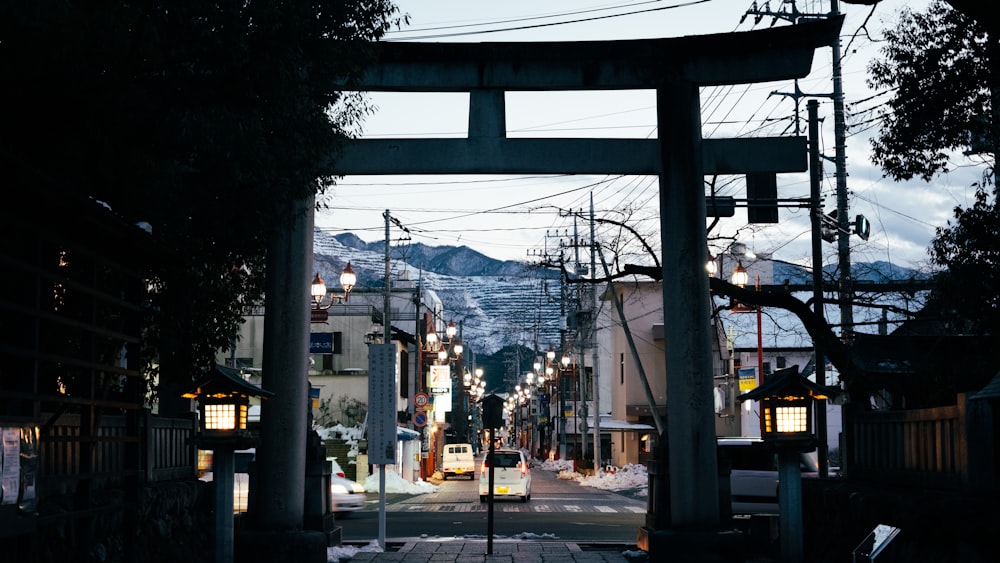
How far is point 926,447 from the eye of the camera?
11.7 meters

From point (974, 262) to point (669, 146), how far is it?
4.92 metres

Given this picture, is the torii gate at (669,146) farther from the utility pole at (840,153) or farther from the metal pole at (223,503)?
the utility pole at (840,153)

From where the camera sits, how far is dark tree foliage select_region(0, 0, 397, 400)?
10898 millimetres

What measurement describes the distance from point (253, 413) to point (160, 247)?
35.8 m

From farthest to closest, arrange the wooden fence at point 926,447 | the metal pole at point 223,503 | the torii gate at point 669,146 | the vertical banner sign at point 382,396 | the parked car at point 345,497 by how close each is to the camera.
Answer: the parked car at point 345,497, the vertical banner sign at point 382,396, the torii gate at point 669,146, the metal pole at point 223,503, the wooden fence at point 926,447

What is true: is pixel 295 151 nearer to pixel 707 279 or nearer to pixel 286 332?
pixel 286 332

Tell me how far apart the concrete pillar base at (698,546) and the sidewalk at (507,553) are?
747mm

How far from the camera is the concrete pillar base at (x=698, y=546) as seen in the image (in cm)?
1644

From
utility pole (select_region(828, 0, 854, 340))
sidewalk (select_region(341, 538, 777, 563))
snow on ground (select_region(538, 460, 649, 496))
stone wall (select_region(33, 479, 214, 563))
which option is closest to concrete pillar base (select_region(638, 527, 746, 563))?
sidewalk (select_region(341, 538, 777, 563))

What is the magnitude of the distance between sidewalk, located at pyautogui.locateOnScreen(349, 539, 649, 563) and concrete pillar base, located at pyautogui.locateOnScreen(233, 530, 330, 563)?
1321 millimetres

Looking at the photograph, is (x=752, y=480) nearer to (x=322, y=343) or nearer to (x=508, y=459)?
(x=508, y=459)

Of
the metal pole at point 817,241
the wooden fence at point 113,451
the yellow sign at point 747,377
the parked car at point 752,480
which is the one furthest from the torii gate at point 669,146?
the yellow sign at point 747,377

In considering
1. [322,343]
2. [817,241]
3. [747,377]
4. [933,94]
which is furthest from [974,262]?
[322,343]

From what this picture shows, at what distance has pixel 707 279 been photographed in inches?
669
